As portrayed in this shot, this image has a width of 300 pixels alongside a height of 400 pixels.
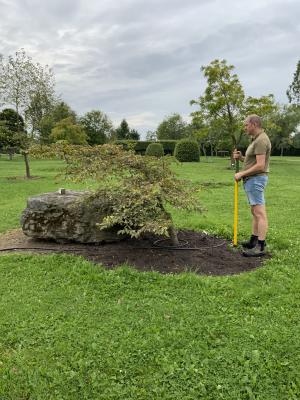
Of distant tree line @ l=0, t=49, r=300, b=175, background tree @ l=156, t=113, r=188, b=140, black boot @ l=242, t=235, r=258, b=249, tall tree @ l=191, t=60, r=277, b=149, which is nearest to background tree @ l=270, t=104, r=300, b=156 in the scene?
distant tree line @ l=0, t=49, r=300, b=175

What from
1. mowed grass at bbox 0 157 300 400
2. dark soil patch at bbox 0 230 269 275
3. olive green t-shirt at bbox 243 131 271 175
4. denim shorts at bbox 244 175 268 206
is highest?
olive green t-shirt at bbox 243 131 271 175

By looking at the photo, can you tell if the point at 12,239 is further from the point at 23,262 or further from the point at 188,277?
the point at 188,277

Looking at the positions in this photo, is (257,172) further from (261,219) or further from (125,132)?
(125,132)

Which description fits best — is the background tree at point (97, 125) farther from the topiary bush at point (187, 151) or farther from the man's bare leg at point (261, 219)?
the man's bare leg at point (261, 219)

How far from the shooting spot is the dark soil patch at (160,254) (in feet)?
15.7

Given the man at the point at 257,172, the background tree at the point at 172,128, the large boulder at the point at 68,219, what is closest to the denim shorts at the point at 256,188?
the man at the point at 257,172

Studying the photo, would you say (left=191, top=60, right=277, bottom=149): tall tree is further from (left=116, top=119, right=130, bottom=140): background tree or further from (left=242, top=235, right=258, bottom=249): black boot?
(left=116, top=119, right=130, bottom=140): background tree

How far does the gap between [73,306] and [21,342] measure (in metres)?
0.66

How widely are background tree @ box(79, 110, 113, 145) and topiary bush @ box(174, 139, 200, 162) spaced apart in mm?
19574

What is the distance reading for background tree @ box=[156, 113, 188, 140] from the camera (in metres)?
56.8

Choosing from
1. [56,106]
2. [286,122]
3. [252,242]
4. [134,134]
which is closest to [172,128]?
[134,134]

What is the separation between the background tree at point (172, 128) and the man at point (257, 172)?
171 ft

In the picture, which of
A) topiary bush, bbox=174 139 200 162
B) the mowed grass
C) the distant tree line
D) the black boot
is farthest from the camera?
topiary bush, bbox=174 139 200 162

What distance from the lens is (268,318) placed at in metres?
3.62
